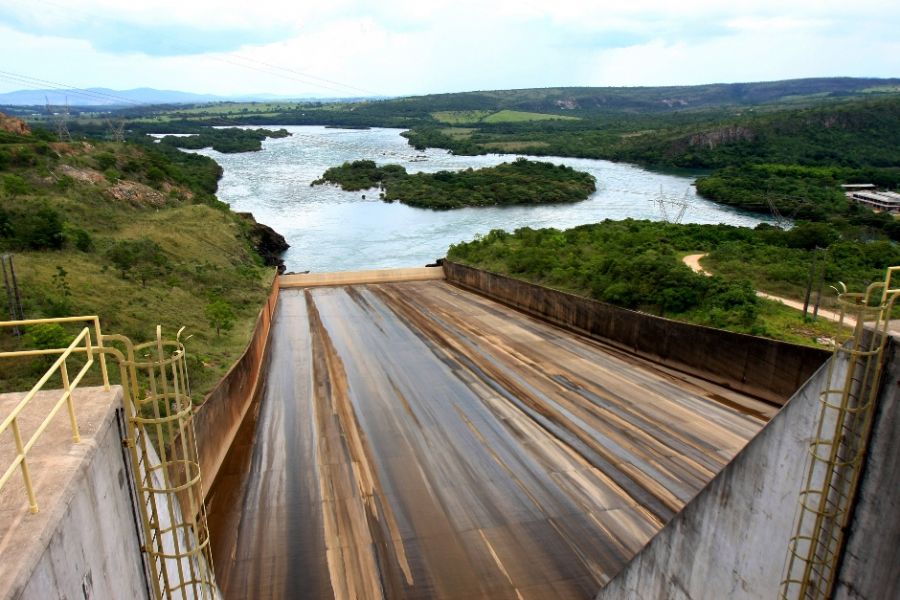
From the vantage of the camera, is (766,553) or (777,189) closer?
(766,553)

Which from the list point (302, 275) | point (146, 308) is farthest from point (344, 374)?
point (302, 275)

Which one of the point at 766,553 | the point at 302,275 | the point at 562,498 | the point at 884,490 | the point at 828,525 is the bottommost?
the point at 302,275

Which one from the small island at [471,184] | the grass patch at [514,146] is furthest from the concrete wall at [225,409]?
the grass patch at [514,146]

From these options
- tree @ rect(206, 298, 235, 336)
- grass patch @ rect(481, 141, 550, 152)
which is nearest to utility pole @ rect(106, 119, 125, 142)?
tree @ rect(206, 298, 235, 336)

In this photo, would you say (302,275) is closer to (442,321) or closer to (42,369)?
(442,321)

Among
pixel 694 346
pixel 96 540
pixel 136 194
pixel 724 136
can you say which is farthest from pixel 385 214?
pixel 724 136

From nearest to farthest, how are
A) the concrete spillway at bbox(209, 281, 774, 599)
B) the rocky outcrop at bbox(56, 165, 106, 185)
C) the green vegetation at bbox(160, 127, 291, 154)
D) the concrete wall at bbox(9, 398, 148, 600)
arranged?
the concrete wall at bbox(9, 398, 148, 600) < the concrete spillway at bbox(209, 281, 774, 599) < the rocky outcrop at bbox(56, 165, 106, 185) < the green vegetation at bbox(160, 127, 291, 154)

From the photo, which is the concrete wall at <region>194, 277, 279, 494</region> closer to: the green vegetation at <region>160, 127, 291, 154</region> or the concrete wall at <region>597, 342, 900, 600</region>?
the concrete wall at <region>597, 342, 900, 600</region>
